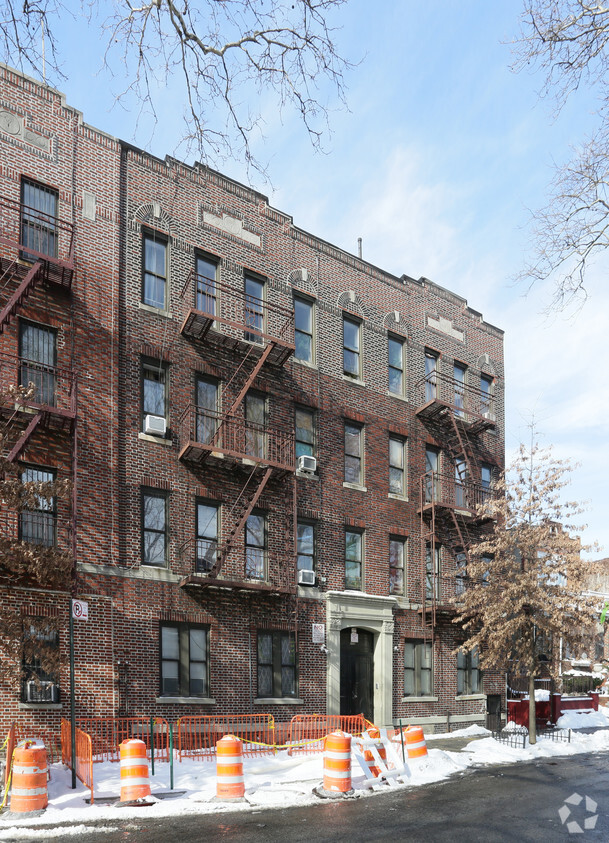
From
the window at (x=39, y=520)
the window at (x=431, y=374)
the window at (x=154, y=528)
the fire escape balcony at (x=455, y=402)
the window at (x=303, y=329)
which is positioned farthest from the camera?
the window at (x=431, y=374)

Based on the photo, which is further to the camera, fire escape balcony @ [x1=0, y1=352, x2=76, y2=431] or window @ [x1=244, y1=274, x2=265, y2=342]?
window @ [x1=244, y1=274, x2=265, y2=342]

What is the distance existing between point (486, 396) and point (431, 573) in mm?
8266

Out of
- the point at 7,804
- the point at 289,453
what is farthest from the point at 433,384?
the point at 7,804

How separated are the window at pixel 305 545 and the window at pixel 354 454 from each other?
245 cm

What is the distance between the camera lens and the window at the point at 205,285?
2378 centimetres

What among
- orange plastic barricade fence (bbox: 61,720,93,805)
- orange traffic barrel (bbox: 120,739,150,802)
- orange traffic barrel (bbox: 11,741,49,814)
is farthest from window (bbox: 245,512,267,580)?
orange traffic barrel (bbox: 11,741,49,814)

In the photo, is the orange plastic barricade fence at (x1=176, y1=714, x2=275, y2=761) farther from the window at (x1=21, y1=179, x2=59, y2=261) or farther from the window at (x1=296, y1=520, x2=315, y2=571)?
the window at (x1=21, y1=179, x2=59, y2=261)

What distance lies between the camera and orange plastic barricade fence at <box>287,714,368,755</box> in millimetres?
20719

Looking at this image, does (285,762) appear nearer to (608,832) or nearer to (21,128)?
(608,832)

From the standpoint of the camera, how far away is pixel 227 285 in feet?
79.3

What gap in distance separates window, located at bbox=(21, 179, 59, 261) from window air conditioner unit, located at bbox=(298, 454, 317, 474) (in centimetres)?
916

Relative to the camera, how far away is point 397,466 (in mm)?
28719

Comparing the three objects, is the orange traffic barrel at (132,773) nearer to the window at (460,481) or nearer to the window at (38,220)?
the window at (38,220)

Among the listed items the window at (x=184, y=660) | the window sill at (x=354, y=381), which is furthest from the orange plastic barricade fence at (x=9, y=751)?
the window sill at (x=354, y=381)
